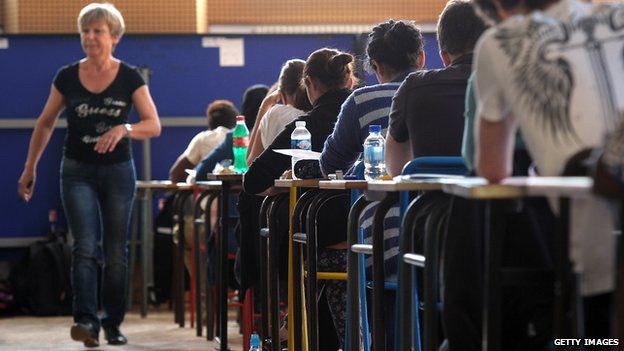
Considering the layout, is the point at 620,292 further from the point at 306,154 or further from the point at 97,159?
the point at 97,159

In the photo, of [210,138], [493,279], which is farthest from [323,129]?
[210,138]

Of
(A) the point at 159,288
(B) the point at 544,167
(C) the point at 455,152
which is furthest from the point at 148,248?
(B) the point at 544,167

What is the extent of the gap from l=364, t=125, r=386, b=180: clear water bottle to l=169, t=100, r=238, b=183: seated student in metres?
3.18

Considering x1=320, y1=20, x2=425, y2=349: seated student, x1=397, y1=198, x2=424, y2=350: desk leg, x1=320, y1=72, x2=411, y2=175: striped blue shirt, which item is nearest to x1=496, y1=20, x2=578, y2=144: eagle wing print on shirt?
x1=397, y1=198, x2=424, y2=350: desk leg

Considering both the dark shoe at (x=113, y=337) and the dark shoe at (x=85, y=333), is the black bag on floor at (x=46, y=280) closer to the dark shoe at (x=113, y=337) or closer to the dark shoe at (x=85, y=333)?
the dark shoe at (x=113, y=337)

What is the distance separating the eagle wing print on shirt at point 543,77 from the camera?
6.94 ft

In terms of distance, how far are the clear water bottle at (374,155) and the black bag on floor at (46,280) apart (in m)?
3.99

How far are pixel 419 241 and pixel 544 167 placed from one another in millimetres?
993

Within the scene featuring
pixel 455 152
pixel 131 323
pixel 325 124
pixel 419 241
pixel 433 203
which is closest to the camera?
pixel 433 203

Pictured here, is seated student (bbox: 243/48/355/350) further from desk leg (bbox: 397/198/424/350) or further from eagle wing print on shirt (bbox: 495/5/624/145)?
Answer: eagle wing print on shirt (bbox: 495/5/624/145)

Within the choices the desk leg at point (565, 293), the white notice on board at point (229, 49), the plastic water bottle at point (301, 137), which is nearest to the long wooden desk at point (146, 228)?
the white notice on board at point (229, 49)

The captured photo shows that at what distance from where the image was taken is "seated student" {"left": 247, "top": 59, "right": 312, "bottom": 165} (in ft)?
16.6

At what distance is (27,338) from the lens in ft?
20.4

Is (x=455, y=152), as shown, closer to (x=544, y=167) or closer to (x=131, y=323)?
(x=544, y=167)
